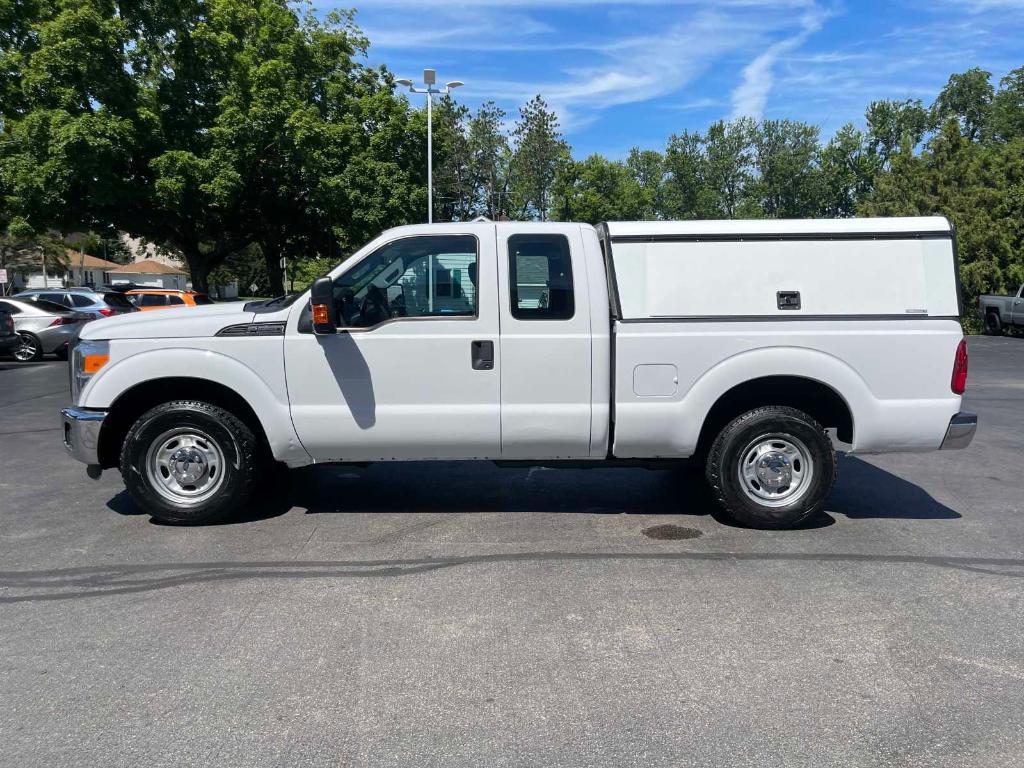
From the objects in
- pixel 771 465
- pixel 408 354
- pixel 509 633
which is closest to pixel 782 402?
pixel 771 465

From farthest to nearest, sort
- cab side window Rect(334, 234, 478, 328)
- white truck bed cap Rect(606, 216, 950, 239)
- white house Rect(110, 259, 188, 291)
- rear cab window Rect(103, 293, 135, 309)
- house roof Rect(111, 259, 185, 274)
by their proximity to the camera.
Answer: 1. house roof Rect(111, 259, 185, 274)
2. white house Rect(110, 259, 188, 291)
3. rear cab window Rect(103, 293, 135, 309)
4. cab side window Rect(334, 234, 478, 328)
5. white truck bed cap Rect(606, 216, 950, 239)

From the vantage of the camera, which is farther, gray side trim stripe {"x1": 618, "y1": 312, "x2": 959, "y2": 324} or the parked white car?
the parked white car

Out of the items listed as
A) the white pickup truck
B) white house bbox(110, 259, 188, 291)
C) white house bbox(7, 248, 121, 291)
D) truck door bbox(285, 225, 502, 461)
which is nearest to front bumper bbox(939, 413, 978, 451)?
the white pickup truck

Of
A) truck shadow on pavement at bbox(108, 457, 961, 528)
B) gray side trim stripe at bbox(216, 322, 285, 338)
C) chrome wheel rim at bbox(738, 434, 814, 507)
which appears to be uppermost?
gray side trim stripe at bbox(216, 322, 285, 338)

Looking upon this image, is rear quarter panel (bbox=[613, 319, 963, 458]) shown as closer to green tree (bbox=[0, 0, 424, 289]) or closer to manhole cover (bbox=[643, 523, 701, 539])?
manhole cover (bbox=[643, 523, 701, 539])

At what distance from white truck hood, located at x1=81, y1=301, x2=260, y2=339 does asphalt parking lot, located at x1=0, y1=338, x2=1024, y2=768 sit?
1.34 meters

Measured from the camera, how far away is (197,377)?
603 cm

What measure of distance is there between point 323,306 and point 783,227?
10.1 ft

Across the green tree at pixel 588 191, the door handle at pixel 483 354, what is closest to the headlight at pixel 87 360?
the door handle at pixel 483 354

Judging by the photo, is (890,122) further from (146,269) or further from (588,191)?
(146,269)

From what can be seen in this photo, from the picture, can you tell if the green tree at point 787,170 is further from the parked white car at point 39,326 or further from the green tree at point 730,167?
the parked white car at point 39,326

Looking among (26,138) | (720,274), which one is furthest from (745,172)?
(720,274)

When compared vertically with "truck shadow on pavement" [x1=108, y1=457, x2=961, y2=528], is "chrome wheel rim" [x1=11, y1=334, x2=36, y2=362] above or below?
above

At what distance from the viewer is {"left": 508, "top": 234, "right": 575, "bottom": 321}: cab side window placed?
235 inches
